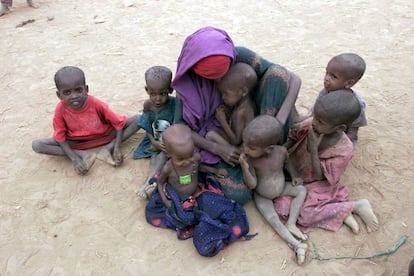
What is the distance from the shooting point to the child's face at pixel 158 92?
3.00m

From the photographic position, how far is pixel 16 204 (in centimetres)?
297

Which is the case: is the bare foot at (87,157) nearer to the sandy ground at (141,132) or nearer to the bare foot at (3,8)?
the sandy ground at (141,132)

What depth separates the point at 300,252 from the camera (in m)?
2.48

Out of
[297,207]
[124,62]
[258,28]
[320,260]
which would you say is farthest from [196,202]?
[258,28]

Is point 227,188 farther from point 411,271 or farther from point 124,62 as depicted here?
point 124,62

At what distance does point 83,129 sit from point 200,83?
118 centimetres

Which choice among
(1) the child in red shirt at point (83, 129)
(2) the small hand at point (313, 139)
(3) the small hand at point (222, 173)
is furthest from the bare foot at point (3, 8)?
(2) the small hand at point (313, 139)

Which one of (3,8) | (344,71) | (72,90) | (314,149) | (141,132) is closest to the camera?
(314,149)

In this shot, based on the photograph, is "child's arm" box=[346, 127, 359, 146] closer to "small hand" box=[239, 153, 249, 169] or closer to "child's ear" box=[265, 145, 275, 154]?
"child's ear" box=[265, 145, 275, 154]

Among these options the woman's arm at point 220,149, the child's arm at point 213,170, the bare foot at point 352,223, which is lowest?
the bare foot at point 352,223

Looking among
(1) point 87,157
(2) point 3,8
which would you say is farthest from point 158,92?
(2) point 3,8

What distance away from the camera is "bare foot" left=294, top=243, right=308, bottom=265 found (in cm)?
246

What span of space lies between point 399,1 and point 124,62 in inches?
175

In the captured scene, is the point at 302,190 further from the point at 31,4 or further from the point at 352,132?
the point at 31,4
